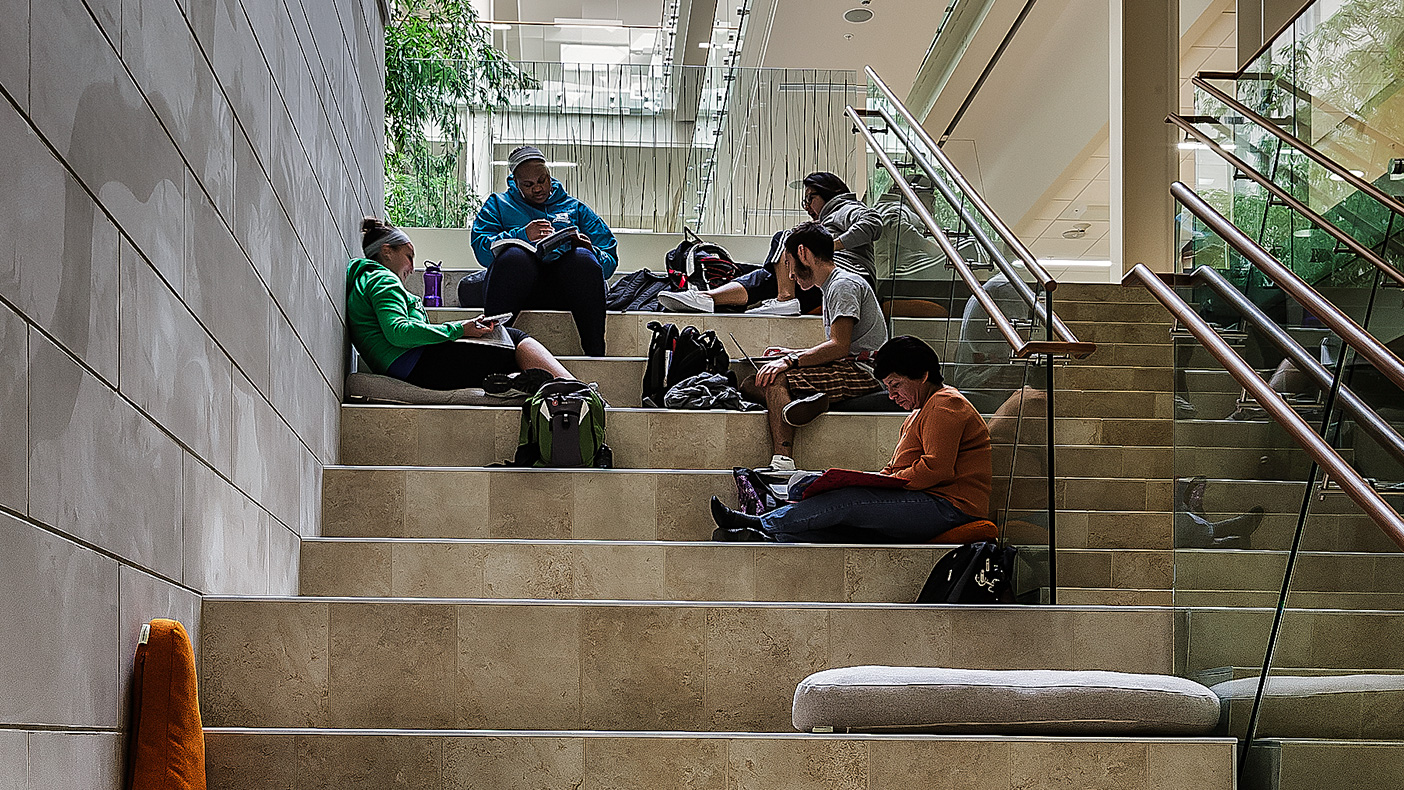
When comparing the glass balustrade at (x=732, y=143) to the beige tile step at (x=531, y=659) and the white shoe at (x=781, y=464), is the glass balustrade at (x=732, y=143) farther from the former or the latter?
the beige tile step at (x=531, y=659)

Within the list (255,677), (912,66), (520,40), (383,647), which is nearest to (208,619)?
(255,677)

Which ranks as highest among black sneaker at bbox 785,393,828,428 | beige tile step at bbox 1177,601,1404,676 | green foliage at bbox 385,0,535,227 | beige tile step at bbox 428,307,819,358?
green foliage at bbox 385,0,535,227

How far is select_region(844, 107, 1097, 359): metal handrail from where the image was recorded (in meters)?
3.78

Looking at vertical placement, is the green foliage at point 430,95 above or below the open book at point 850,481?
above

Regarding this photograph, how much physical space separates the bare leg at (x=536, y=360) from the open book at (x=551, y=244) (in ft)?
2.25

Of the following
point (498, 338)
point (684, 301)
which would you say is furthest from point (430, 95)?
point (498, 338)

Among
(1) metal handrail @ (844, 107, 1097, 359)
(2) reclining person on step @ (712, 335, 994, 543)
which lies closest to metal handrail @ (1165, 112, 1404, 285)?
(1) metal handrail @ (844, 107, 1097, 359)

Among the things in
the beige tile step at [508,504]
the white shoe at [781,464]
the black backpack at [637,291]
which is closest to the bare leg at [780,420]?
the white shoe at [781,464]

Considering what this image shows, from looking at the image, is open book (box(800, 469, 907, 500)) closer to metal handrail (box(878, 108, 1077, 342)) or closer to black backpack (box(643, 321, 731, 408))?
metal handrail (box(878, 108, 1077, 342))

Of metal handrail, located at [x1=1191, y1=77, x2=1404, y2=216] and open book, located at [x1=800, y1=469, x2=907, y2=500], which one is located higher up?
metal handrail, located at [x1=1191, y1=77, x2=1404, y2=216]

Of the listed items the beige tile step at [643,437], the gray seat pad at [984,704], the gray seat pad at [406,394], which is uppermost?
the gray seat pad at [406,394]

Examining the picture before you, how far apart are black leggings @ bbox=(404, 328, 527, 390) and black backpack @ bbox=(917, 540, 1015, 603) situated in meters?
2.11

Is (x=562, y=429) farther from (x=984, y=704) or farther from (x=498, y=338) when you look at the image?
(x=984, y=704)

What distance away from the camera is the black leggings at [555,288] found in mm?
5617
